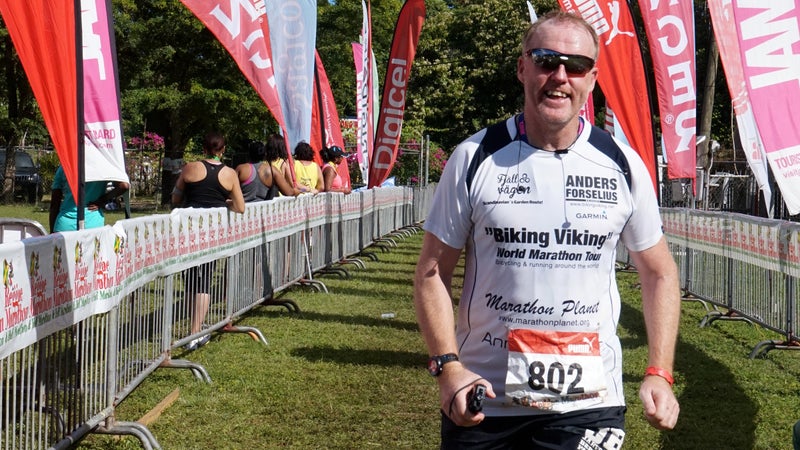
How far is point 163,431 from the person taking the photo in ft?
22.0

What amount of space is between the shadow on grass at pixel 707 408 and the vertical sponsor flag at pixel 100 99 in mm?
3940

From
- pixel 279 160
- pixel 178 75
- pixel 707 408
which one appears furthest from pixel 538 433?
pixel 178 75

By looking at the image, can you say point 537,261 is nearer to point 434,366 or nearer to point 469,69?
point 434,366

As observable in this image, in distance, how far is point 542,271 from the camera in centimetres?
329

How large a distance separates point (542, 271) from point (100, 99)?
455cm

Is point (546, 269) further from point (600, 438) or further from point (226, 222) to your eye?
point (226, 222)

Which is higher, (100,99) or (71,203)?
(100,99)

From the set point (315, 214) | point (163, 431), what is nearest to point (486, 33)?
point (315, 214)

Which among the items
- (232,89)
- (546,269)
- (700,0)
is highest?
(700,0)

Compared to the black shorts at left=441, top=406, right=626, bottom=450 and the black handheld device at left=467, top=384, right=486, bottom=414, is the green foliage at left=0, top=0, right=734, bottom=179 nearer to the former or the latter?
the black shorts at left=441, top=406, right=626, bottom=450

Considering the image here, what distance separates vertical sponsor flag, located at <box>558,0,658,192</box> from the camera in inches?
428

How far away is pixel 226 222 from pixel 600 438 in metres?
7.19

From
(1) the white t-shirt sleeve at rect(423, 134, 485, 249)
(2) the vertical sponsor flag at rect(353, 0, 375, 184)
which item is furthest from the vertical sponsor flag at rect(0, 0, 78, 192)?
(2) the vertical sponsor flag at rect(353, 0, 375, 184)

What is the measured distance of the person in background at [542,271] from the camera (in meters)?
3.27
